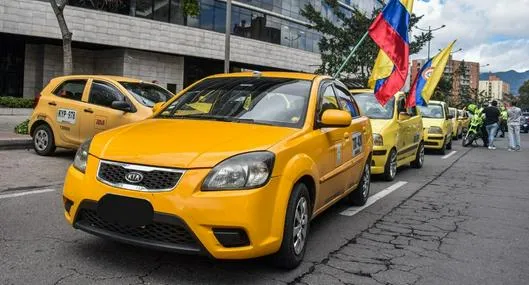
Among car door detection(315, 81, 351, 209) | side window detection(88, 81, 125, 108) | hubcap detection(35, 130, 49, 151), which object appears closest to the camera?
car door detection(315, 81, 351, 209)

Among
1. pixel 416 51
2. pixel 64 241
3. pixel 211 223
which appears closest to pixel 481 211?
pixel 211 223

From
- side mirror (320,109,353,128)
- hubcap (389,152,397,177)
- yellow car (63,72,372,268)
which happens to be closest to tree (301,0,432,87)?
hubcap (389,152,397,177)

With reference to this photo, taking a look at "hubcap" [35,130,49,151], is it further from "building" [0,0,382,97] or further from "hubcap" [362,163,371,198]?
"building" [0,0,382,97]

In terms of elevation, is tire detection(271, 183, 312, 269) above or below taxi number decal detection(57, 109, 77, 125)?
below

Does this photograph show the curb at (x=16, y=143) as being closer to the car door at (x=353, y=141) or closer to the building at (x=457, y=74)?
the car door at (x=353, y=141)

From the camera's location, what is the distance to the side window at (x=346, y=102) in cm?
595

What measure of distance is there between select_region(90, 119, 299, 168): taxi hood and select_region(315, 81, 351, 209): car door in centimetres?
51

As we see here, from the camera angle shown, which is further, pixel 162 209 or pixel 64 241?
pixel 64 241

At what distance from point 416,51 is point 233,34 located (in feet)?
47.3

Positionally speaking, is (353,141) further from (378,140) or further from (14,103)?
(14,103)

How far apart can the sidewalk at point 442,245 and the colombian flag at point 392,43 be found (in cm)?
265

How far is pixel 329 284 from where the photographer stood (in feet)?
12.6

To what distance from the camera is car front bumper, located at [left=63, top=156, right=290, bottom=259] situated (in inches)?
A: 136

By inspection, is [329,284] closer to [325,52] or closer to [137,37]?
[325,52]
